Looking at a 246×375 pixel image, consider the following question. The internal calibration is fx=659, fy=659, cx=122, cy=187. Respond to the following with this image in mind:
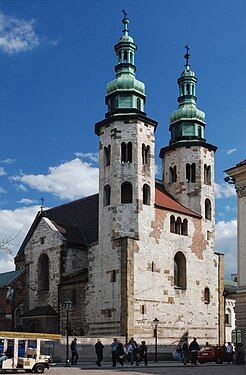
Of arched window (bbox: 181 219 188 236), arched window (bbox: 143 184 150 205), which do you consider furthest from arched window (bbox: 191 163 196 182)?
arched window (bbox: 143 184 150 205)

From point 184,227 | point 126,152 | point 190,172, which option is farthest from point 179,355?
point 190,172

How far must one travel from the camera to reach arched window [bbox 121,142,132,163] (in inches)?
1916

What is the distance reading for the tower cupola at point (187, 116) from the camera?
5712 centimetres

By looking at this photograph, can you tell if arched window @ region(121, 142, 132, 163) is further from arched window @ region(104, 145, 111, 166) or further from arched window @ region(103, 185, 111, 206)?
arched window @ region(103, 185, 111, 206)

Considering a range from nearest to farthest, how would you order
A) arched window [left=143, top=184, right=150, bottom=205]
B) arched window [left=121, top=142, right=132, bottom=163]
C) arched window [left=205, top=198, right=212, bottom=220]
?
arched window [left=143, top=184, right=150, bottom=205], arched window [left=121, top=142, right=132, bottom=163], arched window [left=205, top=198, right=212, bottom=220]

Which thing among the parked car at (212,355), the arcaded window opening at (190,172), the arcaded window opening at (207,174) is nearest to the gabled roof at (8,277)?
the arcaded window opening at (190,172)

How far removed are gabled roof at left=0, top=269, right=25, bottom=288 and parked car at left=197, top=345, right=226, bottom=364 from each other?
21.5 meters

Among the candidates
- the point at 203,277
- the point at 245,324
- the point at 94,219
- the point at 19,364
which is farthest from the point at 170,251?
the point at 19,364

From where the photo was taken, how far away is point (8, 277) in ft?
189

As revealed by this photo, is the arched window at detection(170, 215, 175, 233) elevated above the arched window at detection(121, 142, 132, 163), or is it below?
below

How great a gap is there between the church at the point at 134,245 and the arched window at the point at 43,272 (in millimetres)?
99

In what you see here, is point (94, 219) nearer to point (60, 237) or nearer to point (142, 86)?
point (60, 237)

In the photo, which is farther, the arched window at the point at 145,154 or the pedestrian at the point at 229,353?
the arched window at the point at 145,154

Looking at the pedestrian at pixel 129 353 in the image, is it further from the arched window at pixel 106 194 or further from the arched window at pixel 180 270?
the arched window at pixel 106 194
